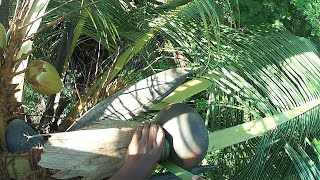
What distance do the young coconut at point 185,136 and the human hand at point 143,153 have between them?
3 centimetres

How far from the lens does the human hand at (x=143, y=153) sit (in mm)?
959

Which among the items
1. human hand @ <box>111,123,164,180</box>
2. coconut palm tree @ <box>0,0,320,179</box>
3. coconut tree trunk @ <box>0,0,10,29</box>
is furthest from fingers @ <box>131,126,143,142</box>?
coconut tree trunk @ <box>0,0,10,29</box>

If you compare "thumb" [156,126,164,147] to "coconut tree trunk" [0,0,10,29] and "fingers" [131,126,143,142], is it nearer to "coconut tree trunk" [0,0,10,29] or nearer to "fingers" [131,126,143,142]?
"fingers" [131,126,143,142]

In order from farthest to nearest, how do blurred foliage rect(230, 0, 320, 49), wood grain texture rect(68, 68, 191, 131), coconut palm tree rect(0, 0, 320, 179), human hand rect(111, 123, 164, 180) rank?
blurred foliage rect(230, 0, 320, 49)
coconut palm tree rect(0, 0, 320, 179)
wood grain texture rect(68, 68, 191, 131)
human hand rect(111, 123, 164, 180)

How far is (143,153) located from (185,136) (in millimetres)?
86

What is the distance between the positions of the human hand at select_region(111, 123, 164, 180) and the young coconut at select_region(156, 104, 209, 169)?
0.08 ft

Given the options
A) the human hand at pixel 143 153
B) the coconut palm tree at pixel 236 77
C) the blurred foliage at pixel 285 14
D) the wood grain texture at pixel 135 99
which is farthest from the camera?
the blurred foliage at pixel 285 14

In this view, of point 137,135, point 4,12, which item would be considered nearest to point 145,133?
point 137,135

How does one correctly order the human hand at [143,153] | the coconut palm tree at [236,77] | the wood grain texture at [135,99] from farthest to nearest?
the coconut palm tree at [236,77] → the wood grain texture at [135,99] → the human hand at [143,153]

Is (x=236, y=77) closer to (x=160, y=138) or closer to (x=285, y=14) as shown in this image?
(x=160, y=138)

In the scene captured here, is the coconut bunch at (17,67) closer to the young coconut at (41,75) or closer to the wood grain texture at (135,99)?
the young coconut at (41,75)

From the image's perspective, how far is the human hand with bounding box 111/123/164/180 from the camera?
3.15 ft

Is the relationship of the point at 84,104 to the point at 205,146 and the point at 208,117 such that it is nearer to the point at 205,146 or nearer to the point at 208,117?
the point at 205,146

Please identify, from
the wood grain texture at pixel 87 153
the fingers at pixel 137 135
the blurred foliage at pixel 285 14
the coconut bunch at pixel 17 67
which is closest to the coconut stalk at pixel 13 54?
the coconut bunch at pixel 17 67
